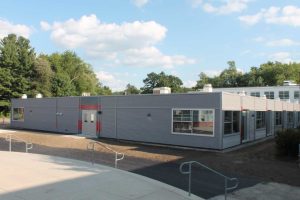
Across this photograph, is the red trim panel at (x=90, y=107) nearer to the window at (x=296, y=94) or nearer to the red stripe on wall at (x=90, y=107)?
the red stripe on wall at (x=90, y=107)

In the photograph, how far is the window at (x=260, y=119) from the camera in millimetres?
30103

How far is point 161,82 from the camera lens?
8969 centimetres

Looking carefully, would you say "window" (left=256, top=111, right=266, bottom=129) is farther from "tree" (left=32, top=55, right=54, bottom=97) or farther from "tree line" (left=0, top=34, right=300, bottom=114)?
"tree" (left=32, top=55, right=54, bottom=97)

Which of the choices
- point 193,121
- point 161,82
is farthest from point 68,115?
point 161,82

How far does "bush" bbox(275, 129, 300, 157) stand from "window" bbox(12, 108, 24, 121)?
89.9 ft

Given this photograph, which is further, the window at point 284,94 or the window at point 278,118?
the window at point 284,94

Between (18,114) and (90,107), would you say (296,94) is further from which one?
(18,114)

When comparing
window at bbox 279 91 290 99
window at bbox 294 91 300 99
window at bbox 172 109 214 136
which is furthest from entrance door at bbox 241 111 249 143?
window at bbox 279 91 290 99

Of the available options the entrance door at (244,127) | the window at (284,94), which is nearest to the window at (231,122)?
the entrance door at (244,127)

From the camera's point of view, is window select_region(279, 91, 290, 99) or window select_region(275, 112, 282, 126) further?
window select_region(279, 91, 290, 99)

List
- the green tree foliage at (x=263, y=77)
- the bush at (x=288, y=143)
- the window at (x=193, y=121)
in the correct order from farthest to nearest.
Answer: the green tree foliage at (x=263, y=77)
the window at (x=193, y=121)
the bush at (x=288, y=143)

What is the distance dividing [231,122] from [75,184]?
14760 millimetres

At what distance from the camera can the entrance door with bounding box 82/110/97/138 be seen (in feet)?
99.3

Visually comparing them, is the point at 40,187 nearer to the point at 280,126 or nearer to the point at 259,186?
the point at 259,186
